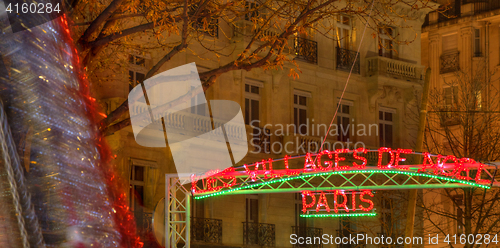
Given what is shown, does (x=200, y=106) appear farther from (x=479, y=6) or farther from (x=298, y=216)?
(x=479, y=6)

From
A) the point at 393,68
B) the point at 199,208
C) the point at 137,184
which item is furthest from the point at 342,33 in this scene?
the point at 137,184

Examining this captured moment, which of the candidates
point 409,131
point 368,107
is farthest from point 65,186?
point 409,131

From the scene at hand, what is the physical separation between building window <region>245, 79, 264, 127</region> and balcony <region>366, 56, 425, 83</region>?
543 centimetres

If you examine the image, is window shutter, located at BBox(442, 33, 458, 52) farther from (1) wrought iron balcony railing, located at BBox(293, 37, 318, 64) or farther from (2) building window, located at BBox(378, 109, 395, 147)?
(1) wrought iron balcony railing, located at BBox(293, 37, 318, 64)

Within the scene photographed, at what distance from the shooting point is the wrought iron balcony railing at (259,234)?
78.1 ft

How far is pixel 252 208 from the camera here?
24750mm

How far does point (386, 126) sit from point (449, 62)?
9.18 m

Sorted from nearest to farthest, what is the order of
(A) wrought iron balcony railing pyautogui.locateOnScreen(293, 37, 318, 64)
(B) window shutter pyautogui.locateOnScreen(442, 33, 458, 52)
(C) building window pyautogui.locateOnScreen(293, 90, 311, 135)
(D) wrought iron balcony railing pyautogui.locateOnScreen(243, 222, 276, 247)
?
(D) wrought iron balcony railing pyautogui.locateOnScreen(243, 222, 276, 247)
(A) wrought iron balcony railing pyautogui.locateOnScreen(293, 37, 318, 64)
(C) building window pyautogui.locateOnScreen(293, 90, 311, 135)
(B) window shutter pyautogui.locateOnScreen(442, 33, 458, 52)

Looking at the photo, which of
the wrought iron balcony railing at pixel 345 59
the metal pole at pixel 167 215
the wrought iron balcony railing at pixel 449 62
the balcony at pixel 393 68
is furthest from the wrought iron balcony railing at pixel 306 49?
the metal pole at pixel 167 215

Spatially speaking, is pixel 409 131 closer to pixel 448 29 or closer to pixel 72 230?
pixel 448 29

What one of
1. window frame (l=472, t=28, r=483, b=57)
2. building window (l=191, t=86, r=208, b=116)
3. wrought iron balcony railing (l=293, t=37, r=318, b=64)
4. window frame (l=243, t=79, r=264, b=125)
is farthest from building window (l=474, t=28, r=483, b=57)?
building window (l=191, t=86, r=208, b=116)

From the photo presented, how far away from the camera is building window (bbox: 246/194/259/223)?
24.5 metres

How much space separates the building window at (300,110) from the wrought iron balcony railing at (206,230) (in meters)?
5.63

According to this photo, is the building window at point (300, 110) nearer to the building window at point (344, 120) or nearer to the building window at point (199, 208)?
the building window at point (344, 120)
